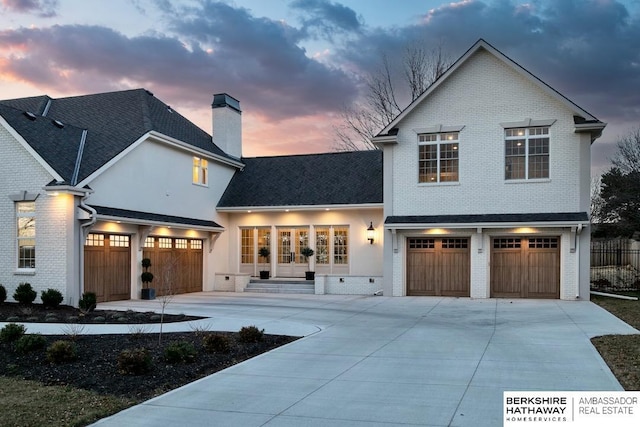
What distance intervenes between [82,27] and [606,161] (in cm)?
3262

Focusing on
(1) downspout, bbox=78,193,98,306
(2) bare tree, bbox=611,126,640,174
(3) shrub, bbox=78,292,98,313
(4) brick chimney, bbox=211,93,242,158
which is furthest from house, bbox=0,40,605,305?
(2) bare tree, bbox=611,126,640,174

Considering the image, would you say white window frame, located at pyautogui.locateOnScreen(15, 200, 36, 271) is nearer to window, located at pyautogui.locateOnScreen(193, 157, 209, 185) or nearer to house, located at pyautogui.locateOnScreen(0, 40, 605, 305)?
house, located at pyautogui.locateOnScreen(0, 40, 605, 305)

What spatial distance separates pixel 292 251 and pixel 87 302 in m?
10.8

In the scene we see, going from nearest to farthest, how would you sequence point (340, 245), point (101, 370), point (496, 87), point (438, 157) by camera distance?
point (101, 370)
point (496, 87)
point (438, 157)
point (340, 245)

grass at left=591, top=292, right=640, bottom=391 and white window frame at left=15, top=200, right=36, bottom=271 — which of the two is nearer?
grass at left=591, top=292, right=640, bottom=391

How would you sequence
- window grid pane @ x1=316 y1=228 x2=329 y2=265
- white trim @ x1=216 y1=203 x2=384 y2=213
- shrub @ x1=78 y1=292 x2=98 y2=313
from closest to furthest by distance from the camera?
shrub @ x1=78 y1=292 x2=98 y2=313 < white trim @ x1=216 y1=203 x2=384 y2=213 < window grid pane @ x1=316 y1=228 x2=329 y2=265

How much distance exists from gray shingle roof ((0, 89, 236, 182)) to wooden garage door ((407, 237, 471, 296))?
1010 cm

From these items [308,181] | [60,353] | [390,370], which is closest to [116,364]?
[60,353]

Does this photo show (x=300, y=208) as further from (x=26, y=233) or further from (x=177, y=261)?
(x=26, y=233)

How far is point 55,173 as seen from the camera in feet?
57.0

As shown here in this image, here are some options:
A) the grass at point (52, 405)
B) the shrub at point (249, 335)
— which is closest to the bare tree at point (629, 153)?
the shrub at point (249, 335)

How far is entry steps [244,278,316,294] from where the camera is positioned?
2381 centimetres

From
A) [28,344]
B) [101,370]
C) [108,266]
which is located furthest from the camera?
[108,266]

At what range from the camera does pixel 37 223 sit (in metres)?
17.7
